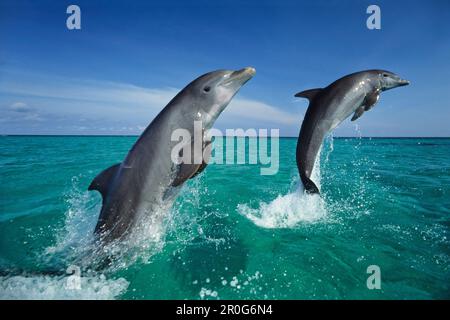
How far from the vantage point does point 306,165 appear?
6.26 m

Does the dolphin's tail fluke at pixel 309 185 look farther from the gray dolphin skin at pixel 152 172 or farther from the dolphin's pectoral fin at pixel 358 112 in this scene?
the gray dolphin skin at pixel 152 172

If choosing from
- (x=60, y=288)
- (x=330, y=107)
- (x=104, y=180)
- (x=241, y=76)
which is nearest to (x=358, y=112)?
(x=330, y=107)

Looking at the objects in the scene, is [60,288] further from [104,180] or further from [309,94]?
[309,94]

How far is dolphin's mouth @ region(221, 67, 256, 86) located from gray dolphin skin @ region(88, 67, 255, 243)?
0.34 m

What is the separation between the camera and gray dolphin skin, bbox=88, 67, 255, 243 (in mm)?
4539

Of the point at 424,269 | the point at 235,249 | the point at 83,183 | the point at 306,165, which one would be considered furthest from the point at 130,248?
the point at 83,183

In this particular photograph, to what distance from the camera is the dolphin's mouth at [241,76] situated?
16.6 feet

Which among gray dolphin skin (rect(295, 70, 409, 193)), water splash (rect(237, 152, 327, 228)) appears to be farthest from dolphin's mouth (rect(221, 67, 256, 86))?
water splash (rect(237, 152, 327, 228))

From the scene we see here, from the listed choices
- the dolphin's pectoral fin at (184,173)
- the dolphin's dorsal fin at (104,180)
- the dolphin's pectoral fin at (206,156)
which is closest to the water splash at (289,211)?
the dolphin's pectoral fin at (206,156)

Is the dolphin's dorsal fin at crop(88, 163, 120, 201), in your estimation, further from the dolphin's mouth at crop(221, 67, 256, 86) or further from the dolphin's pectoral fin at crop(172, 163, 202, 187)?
the dolphin's mouth at crop(221, 67, 256, 86)

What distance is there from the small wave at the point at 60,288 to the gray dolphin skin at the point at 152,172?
65 centimetres

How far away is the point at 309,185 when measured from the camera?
239 inches

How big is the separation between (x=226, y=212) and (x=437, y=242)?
14.7 feet

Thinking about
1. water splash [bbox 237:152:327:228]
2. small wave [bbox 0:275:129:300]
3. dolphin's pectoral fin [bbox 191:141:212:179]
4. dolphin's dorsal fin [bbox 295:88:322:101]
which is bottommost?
small wave [bbox 0:275:129:300]
